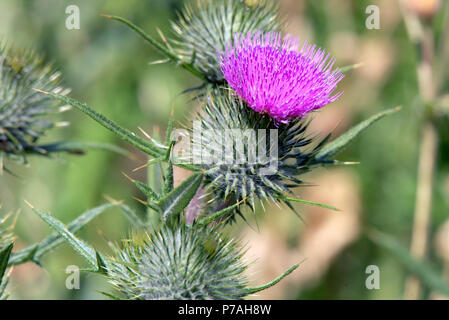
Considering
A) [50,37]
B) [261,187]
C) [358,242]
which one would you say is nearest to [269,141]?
[261,187]

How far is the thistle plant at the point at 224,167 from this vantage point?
254 cm

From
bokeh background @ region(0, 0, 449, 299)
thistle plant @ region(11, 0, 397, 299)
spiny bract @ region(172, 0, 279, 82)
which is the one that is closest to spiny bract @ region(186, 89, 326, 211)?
thistle plant @ region(11, 0, 397, 299)

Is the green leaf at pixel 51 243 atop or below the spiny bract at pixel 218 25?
below

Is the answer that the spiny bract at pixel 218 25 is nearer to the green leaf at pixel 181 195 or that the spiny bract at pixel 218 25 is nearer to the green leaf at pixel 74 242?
the green leaf at pixel 181 195

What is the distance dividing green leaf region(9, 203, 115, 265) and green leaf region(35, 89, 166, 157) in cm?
44

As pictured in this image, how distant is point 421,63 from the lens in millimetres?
4523

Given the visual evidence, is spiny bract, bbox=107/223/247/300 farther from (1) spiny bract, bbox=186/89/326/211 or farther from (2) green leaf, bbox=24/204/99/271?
(1) spiny bract, bbox=186/89/326/211

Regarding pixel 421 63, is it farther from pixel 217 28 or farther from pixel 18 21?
pixel 18 21

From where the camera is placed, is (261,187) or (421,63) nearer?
(261,187)

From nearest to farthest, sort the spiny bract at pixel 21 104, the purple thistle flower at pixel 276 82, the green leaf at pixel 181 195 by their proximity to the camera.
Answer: the green leaf at pixel 181 195 < the purple thistle flower at pixel 276 82 < the spiny bract at pixel 21 104

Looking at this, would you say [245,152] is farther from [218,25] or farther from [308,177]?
[308,177]

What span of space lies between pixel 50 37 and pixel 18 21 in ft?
1.35

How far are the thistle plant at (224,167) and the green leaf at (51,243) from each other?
0.29ft

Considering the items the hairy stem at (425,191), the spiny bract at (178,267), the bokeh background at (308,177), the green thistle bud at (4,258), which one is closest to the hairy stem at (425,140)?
the hairy stem at (425,191)
